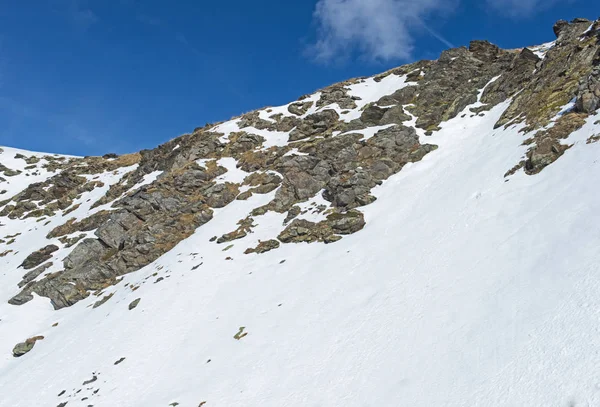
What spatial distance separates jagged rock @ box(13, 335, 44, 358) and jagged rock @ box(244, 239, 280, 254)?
635 inches

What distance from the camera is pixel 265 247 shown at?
2767cm

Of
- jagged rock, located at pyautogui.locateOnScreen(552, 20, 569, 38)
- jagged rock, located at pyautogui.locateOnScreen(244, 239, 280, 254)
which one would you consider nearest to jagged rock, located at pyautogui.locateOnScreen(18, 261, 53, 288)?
jagged rock, located at pyautogui.locateOnScreen(244, 239, 280, 254)

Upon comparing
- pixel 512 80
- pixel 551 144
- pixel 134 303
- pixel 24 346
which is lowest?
pixel 551 144

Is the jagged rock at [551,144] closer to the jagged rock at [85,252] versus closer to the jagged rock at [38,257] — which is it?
the jagged rock at [85,252]

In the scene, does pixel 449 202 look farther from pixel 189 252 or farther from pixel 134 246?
pixel 134 246

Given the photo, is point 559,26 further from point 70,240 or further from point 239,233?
point 70,240

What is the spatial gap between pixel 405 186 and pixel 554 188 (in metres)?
12.4

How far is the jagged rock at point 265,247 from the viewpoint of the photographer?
2748 centimetres

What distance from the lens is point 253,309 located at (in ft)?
67.9

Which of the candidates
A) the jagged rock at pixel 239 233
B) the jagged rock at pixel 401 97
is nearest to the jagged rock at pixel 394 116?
the jagged rock at pixel 401 97

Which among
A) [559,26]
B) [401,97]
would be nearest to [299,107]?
[401,97]

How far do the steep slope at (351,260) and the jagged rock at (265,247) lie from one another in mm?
256

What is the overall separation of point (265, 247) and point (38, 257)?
84.6 feet

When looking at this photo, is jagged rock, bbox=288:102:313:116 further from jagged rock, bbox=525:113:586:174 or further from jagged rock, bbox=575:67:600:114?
jagged rock, bbox=575:67:600:114
